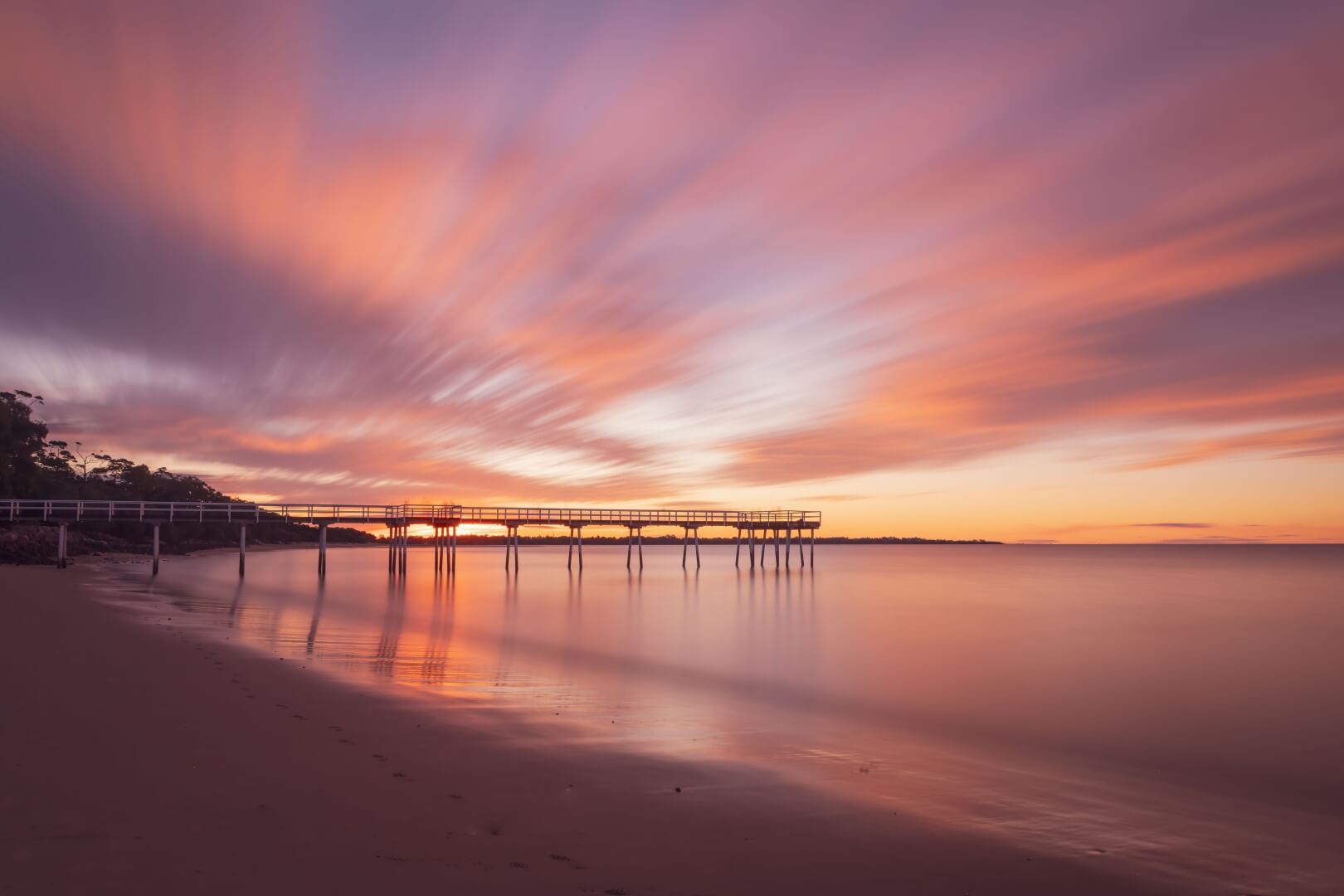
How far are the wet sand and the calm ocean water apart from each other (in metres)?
1.28

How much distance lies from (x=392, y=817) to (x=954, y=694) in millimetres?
14501

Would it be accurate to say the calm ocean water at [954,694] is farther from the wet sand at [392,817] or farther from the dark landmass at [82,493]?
the dark landmass at [82,493]

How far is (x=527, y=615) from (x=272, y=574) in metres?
30.0

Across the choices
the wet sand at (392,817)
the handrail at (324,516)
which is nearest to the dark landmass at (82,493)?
the handrail at (324,516)

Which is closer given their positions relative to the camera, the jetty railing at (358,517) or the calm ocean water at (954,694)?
the calm ocean water at (954,694)

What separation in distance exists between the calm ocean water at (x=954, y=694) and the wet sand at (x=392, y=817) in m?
1.28

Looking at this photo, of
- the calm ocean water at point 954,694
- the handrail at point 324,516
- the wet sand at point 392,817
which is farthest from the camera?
the handrail at point 324,516

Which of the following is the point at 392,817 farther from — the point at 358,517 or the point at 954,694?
the point at 358,517

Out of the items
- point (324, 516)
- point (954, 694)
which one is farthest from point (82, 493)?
point (954, 694)

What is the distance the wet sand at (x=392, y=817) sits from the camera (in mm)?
5305

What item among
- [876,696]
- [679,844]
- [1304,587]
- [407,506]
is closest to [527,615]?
[876,696]

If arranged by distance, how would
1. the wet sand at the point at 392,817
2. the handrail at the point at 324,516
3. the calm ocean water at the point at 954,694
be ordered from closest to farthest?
the wet sand at the point at 392,817
the calm ocean water at the point at 954,694
the handrail at the point at 324,516

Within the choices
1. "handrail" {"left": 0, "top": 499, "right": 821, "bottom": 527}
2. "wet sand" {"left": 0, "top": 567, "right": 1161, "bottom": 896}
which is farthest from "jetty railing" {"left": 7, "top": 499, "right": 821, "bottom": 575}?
"wet sand" {"left": 0, "top": 567, "right": 1161, "bottom": 896}

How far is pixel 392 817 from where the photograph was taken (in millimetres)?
6547
